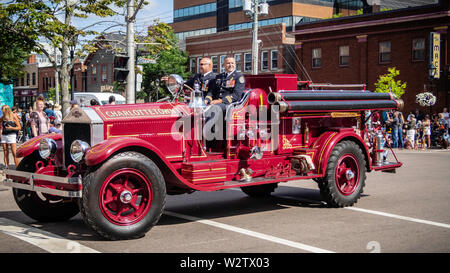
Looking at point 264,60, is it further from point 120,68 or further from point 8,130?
point 8,130

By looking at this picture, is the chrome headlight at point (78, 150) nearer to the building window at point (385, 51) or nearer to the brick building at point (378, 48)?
the brick building at point (378, 48)

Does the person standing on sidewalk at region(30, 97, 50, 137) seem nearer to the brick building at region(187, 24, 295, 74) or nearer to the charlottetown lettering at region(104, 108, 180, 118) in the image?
the charlottetown lettering at region(104, 108, 180, 118)

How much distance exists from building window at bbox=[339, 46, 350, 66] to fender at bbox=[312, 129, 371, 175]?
31.6 metres

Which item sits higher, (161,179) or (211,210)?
(161,179)

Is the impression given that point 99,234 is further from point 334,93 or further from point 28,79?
point 28,79

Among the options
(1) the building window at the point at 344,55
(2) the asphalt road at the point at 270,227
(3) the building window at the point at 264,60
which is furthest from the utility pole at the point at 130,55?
(3) the building window at the point at 264,60

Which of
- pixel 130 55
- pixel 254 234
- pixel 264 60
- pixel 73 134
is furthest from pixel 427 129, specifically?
pixel 264 60

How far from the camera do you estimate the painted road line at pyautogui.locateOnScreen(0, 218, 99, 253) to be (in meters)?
5.76

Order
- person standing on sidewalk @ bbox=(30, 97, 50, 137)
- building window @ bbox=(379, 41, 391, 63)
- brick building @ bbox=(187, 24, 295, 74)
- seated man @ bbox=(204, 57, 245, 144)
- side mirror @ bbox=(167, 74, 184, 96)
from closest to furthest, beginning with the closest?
side mirror @ bbox=(167, 74, 184, 96), seated man @ bbox=(204, 57, 245, 144), person standing on sidewalk @ bbox=(30, 97, 50, 137), building window @ bbox=(379, 41, 391, 63), brick building @ bbox=(187, 24, 295, 74)

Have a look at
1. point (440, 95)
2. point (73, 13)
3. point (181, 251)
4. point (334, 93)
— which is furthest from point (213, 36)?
point (181, 251)

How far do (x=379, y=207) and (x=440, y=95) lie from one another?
88.8 feet

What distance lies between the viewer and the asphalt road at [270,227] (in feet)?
19.4

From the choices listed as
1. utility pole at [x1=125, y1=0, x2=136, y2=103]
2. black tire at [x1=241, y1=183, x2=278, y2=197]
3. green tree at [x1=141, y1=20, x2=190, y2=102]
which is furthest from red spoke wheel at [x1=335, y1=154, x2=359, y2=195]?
green tree at [x1=141, y1=20, x2=190, y2=102]
